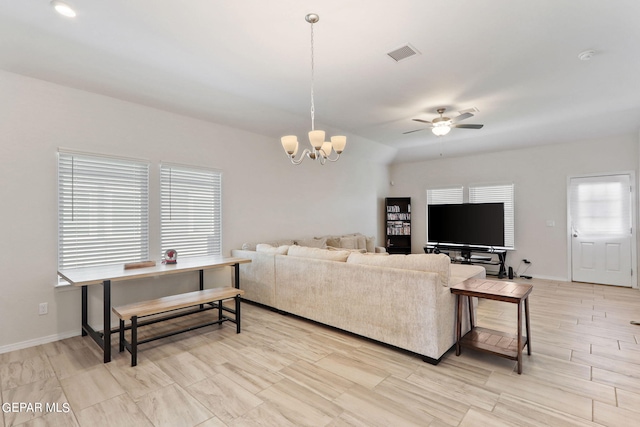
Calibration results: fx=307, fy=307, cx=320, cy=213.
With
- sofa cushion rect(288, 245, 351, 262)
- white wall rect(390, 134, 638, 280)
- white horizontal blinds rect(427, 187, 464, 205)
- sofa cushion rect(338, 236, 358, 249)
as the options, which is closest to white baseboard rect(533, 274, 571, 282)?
white wall rect(390, 134, 638, 280)

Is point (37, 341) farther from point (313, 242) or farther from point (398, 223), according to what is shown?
point (398, 223)

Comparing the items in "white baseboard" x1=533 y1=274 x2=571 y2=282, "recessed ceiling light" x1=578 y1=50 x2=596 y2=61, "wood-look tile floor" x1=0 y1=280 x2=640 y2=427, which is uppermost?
"recessed ceiling light" x1=578 y1=50 x2=596 y2=61

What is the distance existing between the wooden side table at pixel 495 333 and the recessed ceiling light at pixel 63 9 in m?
4.05

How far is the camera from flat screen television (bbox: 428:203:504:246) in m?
6.50

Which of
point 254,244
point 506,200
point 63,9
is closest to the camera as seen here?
point 63,9

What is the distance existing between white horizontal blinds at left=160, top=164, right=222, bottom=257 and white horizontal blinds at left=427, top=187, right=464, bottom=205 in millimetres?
5398

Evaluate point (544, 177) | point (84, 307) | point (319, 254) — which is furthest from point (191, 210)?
point (544, 177)

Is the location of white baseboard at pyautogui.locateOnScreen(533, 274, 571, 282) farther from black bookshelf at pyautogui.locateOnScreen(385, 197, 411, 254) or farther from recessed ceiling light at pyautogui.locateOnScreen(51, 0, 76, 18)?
recessed ceiling light at pyautogui.locateOnScreen(51, 0, 76, 18)

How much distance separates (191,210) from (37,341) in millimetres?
2195

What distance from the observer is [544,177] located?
634 cm

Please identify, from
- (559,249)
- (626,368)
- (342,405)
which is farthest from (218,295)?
(559,249)

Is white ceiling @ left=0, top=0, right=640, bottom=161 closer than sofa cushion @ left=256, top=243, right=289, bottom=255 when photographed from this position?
Yes

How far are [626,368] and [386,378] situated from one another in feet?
6.95

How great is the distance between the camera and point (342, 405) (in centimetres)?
218
